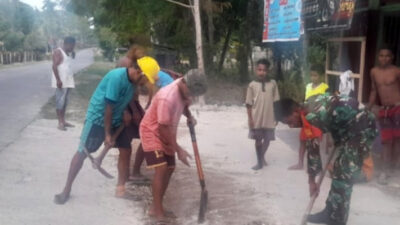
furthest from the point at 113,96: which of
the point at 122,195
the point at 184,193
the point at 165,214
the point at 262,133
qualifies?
the point at 262,133

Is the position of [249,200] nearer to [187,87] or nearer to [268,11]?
[187,87]

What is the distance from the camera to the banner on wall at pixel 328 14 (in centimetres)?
641

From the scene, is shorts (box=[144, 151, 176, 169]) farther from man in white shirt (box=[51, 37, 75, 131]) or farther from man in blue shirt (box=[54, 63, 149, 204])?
man in white shirt (box=[51, 37, 75, 131])

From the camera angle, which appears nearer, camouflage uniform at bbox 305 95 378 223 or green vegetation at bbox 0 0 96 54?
camouflage uniform at bbox 305 95 378 223

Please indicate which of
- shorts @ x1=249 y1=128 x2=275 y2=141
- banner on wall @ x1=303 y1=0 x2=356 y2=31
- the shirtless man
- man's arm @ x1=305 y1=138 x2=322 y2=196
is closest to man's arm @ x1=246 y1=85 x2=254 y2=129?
shorts @ x1=249 y1=128 x2=275 y2=141

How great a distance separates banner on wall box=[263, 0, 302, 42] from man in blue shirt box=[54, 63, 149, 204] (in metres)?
4.06

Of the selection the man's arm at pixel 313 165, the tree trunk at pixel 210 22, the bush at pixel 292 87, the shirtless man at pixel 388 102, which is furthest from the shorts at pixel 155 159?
the tree trunk at pixel 210 22

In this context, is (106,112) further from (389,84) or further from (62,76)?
(62,76)

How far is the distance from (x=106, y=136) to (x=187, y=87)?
1089 millimetres

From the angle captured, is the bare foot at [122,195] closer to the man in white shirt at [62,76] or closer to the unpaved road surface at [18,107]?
the unpaved road surface at [18,107]

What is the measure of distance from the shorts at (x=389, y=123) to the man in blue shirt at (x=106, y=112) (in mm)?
3024

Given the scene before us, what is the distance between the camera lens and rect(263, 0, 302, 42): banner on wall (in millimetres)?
8621

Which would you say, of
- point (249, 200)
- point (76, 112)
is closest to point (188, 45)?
point (76, 112)

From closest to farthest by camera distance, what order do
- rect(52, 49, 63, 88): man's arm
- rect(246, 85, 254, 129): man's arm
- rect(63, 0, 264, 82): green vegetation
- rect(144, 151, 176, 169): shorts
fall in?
1. rect(144, 151, 176, 169): shorts
2. rect(246, 85, 254, 129): man's arm
3. rect(52, 49, 63, 88): man's arm
4. rect(63, 0, 264, 82): green vegetation
